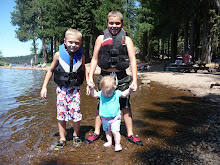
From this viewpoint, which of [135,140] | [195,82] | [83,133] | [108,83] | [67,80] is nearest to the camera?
[108,83]

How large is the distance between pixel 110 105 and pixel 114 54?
0.90 meters

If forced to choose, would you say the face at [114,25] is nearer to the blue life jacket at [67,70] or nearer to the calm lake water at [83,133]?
the blue life jacket at [67,70]

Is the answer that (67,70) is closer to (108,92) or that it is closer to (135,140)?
(108,92)

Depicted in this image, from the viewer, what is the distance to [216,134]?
352cm

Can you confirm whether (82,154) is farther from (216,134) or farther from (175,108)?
(175,108)

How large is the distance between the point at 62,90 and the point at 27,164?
1.23 meters

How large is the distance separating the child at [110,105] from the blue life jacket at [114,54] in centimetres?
31

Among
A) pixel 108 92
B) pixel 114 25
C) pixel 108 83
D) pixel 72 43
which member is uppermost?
pixel 114 25

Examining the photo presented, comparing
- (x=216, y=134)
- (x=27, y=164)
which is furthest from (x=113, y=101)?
(x=216, y=134)

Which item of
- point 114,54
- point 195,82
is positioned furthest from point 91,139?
point 195,82

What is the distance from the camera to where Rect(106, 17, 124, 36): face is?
314 cm

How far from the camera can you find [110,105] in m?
3.04

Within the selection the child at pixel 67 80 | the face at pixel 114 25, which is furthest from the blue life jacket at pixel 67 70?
the face at pixel 114 25

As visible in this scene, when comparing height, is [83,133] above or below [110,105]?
below
